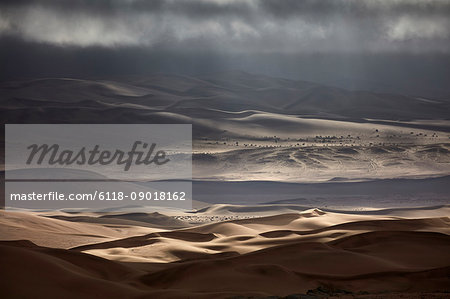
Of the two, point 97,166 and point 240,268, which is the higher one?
point 97,166

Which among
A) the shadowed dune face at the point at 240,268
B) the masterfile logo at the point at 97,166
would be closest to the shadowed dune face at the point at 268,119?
the masterfile logo at the point at 97,166

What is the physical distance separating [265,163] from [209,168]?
154 inches

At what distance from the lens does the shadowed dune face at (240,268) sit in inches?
348

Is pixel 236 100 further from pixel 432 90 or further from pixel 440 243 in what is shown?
pixel 440 243

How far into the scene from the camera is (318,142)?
169 ft

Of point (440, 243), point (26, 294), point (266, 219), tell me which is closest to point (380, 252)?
point (440, 243)

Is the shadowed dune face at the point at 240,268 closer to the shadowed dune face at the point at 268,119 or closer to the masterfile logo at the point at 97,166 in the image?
the masterfile logo at the point at 97,166

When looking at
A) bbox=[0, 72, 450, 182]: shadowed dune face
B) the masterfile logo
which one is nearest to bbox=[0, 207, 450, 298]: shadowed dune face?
the masterfile logo

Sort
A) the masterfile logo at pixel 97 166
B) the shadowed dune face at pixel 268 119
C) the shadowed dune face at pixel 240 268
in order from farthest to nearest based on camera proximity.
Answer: the shadowed dune face at pixel 268 119 < the masterfile logo at pixel 97 166 < the shadowed dune face at pixel 240 268

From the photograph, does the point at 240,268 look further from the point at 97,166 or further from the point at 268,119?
the point at 268,119

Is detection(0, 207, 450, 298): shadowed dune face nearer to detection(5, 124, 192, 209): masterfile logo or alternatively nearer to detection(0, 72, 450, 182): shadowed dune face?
detection(5, 124, 192, 209): masterfile logo

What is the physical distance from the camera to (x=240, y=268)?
418 inches

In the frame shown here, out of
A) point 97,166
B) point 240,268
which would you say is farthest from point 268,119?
point 240,268

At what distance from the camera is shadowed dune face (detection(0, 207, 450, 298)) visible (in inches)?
348
